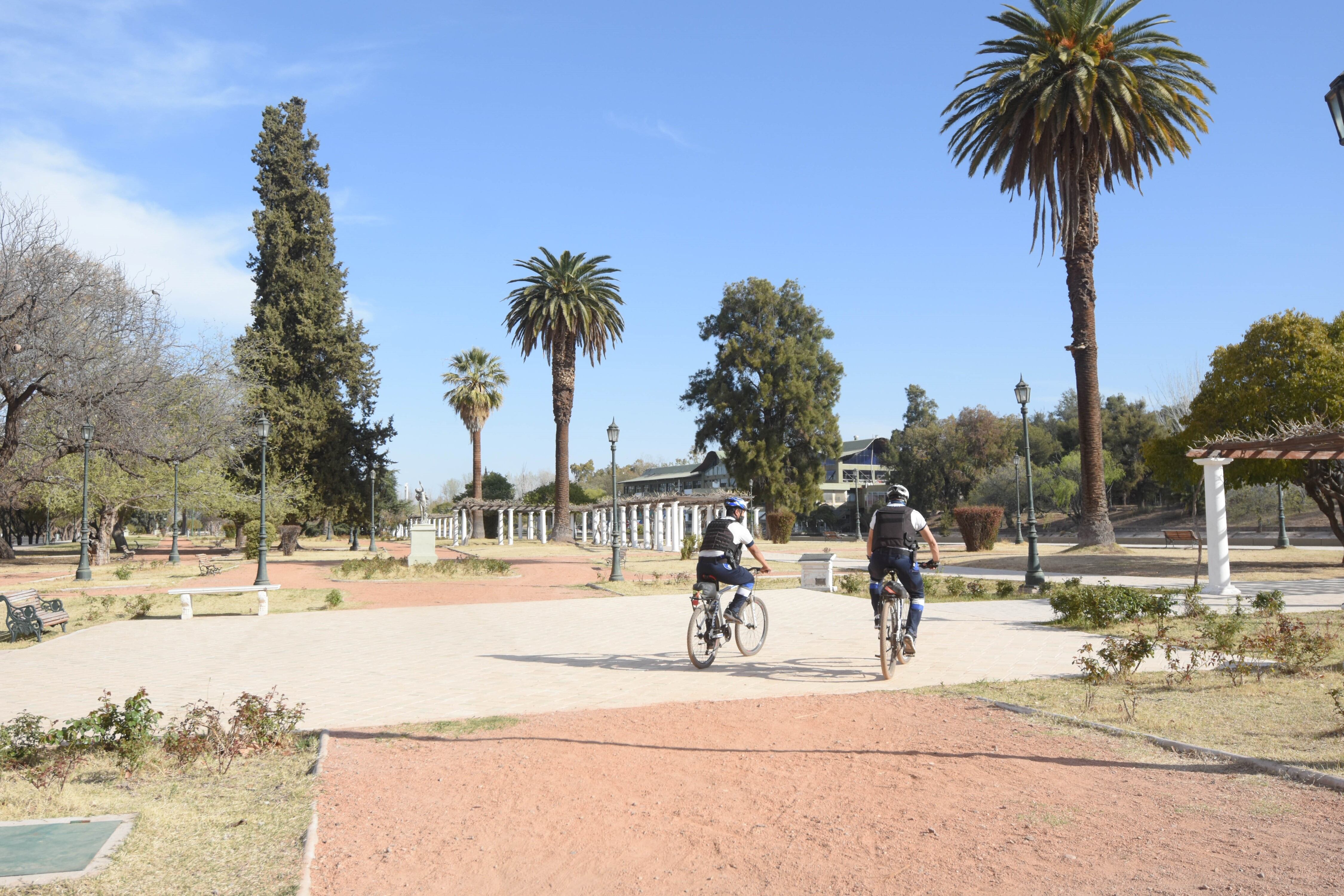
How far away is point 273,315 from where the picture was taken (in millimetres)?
44312

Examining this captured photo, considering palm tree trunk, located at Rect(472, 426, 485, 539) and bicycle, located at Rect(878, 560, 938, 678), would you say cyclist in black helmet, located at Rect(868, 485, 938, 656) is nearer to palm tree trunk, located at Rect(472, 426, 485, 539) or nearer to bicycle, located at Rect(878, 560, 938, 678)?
bicycle, located at Rect(878, 560, 938, 678)

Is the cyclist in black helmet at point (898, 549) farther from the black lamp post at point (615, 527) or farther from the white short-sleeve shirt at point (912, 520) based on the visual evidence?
the black lamp post at point (615, 527)

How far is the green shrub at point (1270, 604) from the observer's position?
528 inches

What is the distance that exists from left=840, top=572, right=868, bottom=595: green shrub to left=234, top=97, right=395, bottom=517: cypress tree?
30.9 metres

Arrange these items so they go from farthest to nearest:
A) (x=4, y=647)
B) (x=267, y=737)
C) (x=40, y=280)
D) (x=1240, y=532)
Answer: (x=1240, y=532), (x=40, y=280), (x=4, y=647), (x=267, y=737)

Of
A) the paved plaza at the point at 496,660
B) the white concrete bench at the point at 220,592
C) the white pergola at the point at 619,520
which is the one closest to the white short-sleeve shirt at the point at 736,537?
the paved plaza at the point at 496,660

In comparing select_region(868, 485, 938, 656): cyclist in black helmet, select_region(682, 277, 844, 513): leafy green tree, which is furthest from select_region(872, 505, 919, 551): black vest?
select_region(682, 277, 844, 513): leafy green tree

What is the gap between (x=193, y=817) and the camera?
5.20m

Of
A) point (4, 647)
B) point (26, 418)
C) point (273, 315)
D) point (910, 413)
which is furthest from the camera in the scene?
point (910, 413)

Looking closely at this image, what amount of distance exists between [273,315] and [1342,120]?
45290 millimetres

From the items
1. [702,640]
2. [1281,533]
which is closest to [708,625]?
[702,640]

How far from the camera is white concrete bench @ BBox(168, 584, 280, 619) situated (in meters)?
16.5

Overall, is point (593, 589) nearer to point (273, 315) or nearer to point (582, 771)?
point (582, 771)

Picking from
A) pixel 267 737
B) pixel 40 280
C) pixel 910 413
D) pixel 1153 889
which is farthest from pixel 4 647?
pixel 910 413
